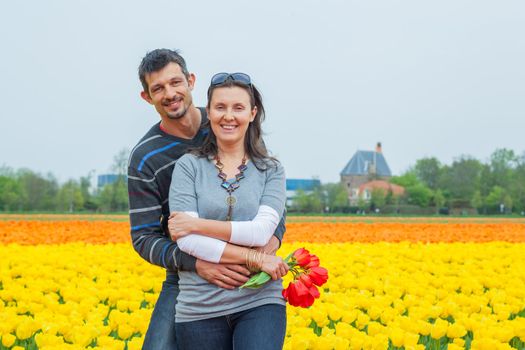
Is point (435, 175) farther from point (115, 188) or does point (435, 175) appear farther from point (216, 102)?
point (216, 102)

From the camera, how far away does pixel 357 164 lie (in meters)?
99.1

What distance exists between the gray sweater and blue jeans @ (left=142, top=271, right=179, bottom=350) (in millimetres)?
309

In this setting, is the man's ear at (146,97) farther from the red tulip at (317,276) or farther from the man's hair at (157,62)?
the red tulip at (317,276)

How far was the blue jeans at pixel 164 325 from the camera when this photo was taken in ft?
12.2

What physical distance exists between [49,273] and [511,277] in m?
4.80

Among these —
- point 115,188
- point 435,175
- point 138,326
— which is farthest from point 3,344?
point 435,175

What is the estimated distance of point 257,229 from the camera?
10.8ft

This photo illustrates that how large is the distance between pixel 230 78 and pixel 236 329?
1238 mm

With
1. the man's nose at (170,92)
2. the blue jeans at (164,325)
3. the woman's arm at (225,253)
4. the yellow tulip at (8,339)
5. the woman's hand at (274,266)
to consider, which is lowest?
the yellow tulip at (8,339)

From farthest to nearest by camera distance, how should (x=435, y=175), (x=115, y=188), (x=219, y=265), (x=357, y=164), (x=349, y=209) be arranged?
(x=357, y=164), (x=435, y=175), (x=349, y=209), (x=115, y=188), (x=219, y=265)

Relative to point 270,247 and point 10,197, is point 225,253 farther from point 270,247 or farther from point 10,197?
point 10,197

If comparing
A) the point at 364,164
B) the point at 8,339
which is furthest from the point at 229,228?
the point at 364,164

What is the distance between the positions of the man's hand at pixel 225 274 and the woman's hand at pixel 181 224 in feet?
0.60

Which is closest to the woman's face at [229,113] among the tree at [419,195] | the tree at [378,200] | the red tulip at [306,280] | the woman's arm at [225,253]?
the woman's arm at [225,253]
